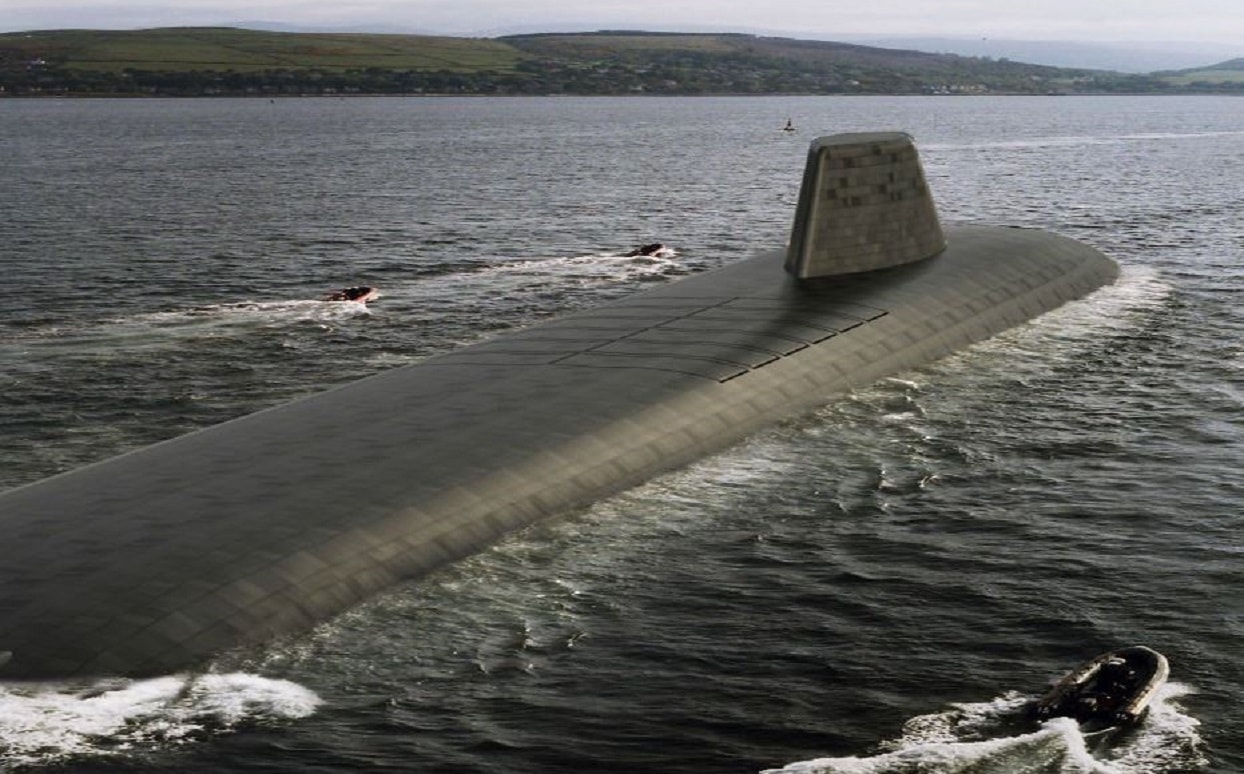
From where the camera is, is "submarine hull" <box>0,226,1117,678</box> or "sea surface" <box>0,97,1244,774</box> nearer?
"sea surface" <box>0,97,1244,774</box>

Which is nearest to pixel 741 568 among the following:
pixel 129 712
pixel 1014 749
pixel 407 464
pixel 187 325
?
pixel 407 464

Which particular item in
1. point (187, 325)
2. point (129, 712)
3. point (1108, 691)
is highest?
point (1108, 691)

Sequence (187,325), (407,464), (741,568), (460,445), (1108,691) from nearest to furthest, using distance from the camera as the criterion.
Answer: (1108,691) → (741,568) → (407,464) → (460,445) → (187,325)

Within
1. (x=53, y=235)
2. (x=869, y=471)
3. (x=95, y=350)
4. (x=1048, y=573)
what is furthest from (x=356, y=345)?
(x=53, y=235)

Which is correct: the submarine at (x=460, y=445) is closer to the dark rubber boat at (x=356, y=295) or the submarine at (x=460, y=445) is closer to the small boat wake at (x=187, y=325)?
the small boat wake at (x=187, y=325)

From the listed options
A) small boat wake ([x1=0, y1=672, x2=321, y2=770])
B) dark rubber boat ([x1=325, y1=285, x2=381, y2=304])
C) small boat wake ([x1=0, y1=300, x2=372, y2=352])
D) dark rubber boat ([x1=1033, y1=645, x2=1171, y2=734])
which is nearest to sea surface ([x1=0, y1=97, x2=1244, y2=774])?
small boat wake ([x1=0, y1=672, x2=321, y2=770])

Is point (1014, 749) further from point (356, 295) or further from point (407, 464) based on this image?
point (356, 295)

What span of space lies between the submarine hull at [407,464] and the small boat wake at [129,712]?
515 millimetres

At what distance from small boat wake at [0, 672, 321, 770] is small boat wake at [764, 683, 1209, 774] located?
7.60 meters

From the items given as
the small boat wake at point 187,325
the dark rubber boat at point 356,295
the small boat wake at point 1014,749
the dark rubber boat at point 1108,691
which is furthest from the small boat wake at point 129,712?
the dark rubber boat at point 356,295

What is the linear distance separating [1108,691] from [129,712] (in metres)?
14.5

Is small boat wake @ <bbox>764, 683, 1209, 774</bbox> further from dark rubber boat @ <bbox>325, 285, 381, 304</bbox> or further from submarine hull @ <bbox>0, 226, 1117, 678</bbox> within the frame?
dark rubber boat @ <bbox>325, 285, 381, 304</bbox>

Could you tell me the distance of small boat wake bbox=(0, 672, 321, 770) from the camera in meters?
22.4

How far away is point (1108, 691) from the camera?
947 inches
